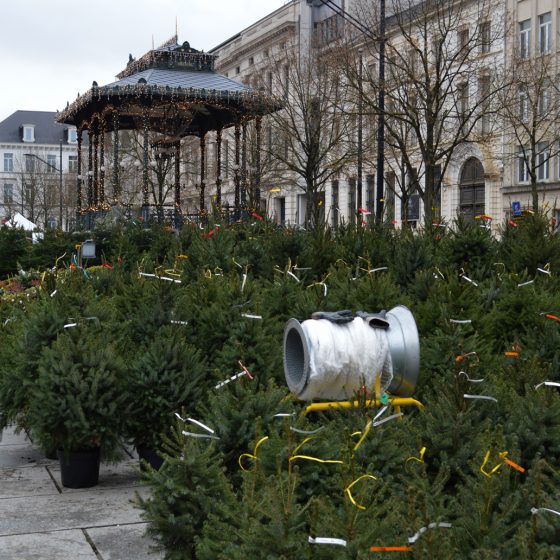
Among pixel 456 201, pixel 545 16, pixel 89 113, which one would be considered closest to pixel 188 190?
pixel 456 201

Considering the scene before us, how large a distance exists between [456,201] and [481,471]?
164ft

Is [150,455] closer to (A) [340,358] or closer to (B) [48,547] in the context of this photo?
(B) [48,547]

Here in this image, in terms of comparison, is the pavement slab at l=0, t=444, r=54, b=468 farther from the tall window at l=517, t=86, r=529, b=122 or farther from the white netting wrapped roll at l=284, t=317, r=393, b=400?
the tall window at l=517, t=86, r=529, b=122

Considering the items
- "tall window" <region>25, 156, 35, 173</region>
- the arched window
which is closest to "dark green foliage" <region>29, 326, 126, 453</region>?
the arched window

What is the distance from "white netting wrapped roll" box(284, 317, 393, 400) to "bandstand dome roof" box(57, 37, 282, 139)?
1836 centimetres

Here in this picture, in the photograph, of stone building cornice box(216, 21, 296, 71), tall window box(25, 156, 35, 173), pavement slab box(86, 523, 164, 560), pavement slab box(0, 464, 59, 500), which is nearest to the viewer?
pavement slab box(86, 523, 164, 560)

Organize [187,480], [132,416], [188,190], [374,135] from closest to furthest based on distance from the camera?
[187,480] < [132,416] < [374,135] < [188,190]

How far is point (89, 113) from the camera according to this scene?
2620 centimetres

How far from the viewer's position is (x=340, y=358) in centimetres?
616

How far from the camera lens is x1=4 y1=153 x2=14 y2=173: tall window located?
117750mm

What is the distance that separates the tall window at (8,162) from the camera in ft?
386

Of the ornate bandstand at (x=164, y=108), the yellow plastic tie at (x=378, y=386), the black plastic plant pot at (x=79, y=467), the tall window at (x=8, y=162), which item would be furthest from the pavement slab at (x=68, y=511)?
the tall window at (x=8, y=162)

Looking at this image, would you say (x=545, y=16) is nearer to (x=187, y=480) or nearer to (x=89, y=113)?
(x=89, y=113)

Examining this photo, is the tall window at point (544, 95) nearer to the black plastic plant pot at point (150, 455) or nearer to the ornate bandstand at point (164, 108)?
the ornate bandstand at point (164, 108)
